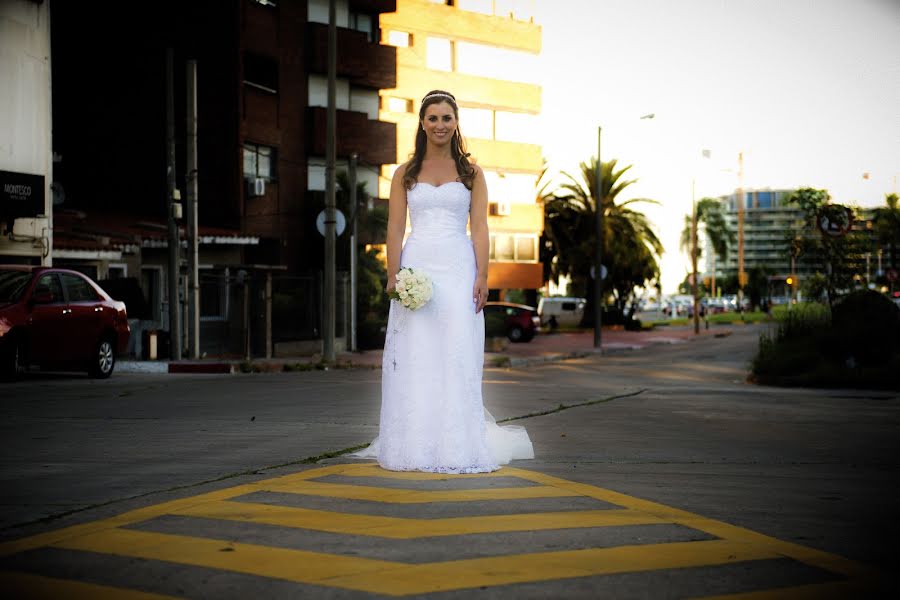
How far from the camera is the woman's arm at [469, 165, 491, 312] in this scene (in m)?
8.18

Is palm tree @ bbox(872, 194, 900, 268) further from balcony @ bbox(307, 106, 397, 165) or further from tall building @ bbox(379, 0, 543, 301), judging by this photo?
balcony @ bbox(307, 106, 397, 165)

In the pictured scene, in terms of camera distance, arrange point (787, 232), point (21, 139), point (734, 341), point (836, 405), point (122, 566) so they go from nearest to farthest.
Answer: point (122, 566)
point (836, 405)
point (21, 139)
point (734, 341)
point (787, 232)

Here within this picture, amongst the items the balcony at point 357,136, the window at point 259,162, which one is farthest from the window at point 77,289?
the balcony at point 357,136

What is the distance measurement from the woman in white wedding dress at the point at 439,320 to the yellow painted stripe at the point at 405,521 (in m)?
1.69

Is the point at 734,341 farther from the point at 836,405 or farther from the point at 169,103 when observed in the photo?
the point at 836,405

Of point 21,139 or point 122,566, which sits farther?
point 21,139

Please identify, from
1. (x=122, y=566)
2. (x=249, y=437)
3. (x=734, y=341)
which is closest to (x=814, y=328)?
(x=249, y=437)

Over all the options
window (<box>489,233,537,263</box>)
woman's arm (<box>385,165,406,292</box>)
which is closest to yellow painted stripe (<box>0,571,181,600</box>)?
woman's arm (<box>385,165,406,292</box>)

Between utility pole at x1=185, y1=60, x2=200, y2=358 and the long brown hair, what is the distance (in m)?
17.4

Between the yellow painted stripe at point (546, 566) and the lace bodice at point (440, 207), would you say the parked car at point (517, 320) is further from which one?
the yellow painted stripe at point (546, 566)

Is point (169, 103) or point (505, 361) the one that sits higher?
point (169, 103)

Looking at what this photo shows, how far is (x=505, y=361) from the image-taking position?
103ft

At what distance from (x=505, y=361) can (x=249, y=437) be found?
21291 mm

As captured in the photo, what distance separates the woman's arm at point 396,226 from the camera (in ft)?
26.5
